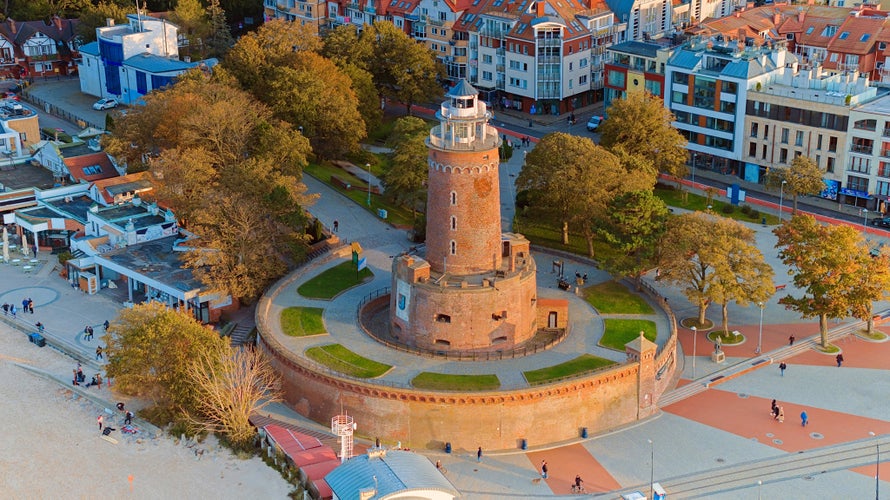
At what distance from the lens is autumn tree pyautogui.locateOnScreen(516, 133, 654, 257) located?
105m

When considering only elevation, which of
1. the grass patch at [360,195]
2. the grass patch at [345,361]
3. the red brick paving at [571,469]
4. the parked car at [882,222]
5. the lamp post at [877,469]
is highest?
the grass patch at [360,195]

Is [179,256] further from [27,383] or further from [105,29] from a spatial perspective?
[105,29]

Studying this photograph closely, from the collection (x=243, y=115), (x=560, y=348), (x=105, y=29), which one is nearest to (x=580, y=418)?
(x=560, y=348)

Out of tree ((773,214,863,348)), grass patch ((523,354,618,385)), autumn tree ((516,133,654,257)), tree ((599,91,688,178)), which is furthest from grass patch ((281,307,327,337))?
tree ((599,91,688,178))

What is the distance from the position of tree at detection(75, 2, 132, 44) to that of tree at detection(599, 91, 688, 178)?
80237 millimetres

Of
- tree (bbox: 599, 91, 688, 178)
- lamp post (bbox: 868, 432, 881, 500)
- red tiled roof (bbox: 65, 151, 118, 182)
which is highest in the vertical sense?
tree (bbox: 599, 91, 688, 178)

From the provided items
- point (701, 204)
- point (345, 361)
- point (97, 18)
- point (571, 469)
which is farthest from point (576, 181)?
point (97, 18)

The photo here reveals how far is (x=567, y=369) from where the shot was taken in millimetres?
83750

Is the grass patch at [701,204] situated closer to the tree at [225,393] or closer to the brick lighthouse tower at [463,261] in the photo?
the brick lighthouse tower at [463,261]

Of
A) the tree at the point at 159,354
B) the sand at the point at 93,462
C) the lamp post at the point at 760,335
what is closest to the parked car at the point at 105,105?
the sand at the point at 93,462

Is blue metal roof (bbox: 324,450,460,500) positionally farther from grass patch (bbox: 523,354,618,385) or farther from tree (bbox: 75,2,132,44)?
tree (bbox: 75,2,132,44)

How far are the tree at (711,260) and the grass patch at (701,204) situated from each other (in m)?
22.3

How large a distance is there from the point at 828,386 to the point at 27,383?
58527mm

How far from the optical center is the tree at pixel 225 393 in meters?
80.6
